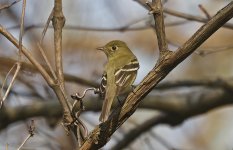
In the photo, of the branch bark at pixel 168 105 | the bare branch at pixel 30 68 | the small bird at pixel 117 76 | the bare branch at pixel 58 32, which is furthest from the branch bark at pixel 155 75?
the branch bark at pixel 168 105

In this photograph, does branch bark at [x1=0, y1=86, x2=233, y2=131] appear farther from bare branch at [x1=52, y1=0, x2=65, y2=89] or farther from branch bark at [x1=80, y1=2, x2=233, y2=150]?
branch bark at [x1=80, y1=2, x2=233, y2=150]

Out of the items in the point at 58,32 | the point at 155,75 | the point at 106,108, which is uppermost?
the point at 58,32

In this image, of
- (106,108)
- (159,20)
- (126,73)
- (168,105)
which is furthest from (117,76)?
(168,105)

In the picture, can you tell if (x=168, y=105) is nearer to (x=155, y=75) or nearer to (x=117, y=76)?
(x=117, y=76)

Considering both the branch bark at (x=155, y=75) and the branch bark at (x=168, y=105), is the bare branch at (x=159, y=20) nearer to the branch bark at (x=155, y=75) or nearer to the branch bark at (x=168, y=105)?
the branch bark at (x=155, y=75)

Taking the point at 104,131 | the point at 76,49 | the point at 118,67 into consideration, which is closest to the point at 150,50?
the point at 76,49

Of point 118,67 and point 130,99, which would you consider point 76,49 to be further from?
point 130,99

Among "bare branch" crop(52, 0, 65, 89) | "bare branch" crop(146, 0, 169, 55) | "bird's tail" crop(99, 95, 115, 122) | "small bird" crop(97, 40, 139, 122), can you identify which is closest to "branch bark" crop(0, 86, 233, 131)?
"small bird" crop(97, 40, 139, 122)

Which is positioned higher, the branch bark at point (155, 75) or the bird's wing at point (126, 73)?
the bird's wing at point (126, 73)
